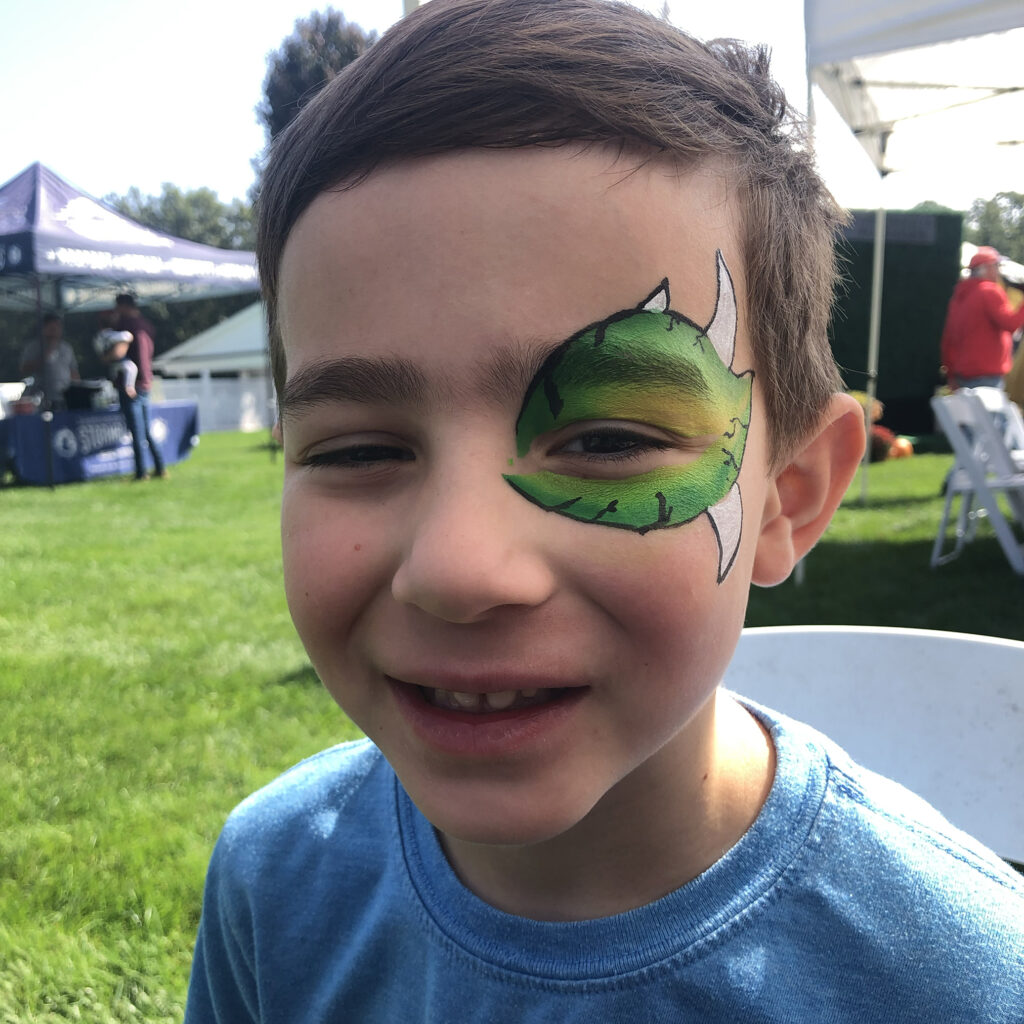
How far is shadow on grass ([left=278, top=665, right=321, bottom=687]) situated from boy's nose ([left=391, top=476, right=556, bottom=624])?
3.03 meters

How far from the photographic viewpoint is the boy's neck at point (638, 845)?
105cm

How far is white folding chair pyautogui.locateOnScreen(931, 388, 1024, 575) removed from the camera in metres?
4.98

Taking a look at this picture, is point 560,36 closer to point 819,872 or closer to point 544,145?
point 544,145

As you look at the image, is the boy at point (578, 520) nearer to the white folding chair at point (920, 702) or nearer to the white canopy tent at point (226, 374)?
the white folding chair at point (920, 702)

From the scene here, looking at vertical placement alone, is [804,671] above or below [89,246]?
below

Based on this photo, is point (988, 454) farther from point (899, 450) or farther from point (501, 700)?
point (899, 450)

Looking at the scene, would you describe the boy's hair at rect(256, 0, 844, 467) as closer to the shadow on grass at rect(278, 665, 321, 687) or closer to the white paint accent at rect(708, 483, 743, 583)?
the white paint accent at rect(708, 483, 743, 583)

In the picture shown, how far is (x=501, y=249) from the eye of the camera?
0.81 meters

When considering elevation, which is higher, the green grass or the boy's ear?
the boy's ear

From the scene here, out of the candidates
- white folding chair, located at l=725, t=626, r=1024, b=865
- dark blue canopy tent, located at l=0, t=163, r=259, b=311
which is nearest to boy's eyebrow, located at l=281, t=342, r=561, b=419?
white folding chair, located at l=725, t=626, r=1024, b=865

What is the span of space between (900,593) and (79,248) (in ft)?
29.3

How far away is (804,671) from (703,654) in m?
1.00

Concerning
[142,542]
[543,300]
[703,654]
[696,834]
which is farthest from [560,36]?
[142,542]

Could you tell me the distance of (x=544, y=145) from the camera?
0.84 m
